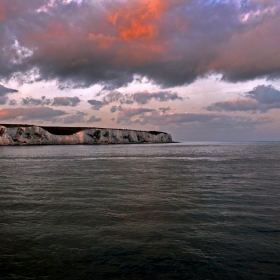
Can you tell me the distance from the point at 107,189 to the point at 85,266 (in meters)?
11.5

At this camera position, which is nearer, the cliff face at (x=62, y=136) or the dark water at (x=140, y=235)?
the dark water at (x=140, y=235)

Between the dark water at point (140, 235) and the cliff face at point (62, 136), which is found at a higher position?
the cliff face at point (62, 136)

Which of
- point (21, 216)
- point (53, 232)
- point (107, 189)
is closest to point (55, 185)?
point (107, 189)

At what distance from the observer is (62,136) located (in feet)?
465

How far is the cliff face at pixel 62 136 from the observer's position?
395 ft

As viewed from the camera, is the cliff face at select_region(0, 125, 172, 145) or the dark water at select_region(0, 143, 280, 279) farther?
the cliff face at select_region(0, 125, 172, 145)

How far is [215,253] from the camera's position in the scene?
24.6 ft

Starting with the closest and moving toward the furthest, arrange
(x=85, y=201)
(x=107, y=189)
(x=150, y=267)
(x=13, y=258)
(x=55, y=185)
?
(x=150, y=267)
(x=13, y=258)
(x=85, y=201)
(x=107, y=189)
(x=55, y=185)

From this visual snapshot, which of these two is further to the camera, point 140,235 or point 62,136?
point 62,136

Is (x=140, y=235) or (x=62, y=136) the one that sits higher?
(x=62, y=136)

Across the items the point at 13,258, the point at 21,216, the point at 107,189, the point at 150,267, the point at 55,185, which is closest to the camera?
the point at 150,267

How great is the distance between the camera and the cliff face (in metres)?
120

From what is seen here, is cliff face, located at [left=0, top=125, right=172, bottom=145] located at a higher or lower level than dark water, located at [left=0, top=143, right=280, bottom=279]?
higher

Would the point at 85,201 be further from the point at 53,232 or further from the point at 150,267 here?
the point at 150,267
